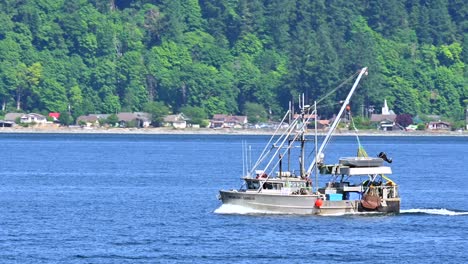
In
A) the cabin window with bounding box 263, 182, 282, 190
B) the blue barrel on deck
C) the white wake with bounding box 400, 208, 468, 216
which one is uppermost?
the cabin window with bounding box 263, 182, 282, 190

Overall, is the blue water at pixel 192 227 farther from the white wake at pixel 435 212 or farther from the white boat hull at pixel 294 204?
the white boat hull at pixel 294 204

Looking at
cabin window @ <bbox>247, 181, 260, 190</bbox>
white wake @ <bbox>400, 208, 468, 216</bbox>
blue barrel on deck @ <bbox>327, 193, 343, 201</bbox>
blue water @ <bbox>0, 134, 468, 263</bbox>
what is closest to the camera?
blue water @ <bbox>0, 134, 468, 263</bbox>

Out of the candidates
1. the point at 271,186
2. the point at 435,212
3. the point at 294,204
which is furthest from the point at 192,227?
the point at 435,212

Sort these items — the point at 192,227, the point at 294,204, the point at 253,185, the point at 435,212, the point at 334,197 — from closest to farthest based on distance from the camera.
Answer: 1. the point at 192,227
2. the point at 294,204
3. the point at 334,197
4. the point at 253,185
5. the point at 435,212

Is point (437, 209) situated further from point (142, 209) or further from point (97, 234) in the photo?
point (97, 234)

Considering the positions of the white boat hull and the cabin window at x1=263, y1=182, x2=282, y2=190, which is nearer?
the white boat hull

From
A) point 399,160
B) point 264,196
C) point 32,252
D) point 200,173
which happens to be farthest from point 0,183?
point 399,160

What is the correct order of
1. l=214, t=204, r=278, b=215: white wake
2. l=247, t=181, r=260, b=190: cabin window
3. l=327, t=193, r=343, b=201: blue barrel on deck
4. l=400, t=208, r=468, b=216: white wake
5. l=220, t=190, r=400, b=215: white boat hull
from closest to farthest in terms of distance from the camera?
l=220, t=190, r=400, b=215: white boat hull
l=327, t=193, r=343, b=201: blue barrel on deck
l=214, t=204, r=278, b=215: white wake
l=247, t=181, r=260, b=190: cabin window
l=400, t=208, r=468, b=216: white wake

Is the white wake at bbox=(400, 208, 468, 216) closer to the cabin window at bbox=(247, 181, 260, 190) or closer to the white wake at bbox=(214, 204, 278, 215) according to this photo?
the cabin window at bbox=(247, 181, 260, 190)

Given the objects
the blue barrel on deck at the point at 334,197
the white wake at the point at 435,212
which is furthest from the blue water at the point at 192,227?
the blue barrel on deck at the point at 334,197

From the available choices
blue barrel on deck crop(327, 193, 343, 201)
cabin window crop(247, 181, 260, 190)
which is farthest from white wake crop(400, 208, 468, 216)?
cabin window crop(247, 181, 260, 190)

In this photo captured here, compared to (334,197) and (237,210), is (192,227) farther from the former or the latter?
(334,197)

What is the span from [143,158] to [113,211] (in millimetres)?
79384

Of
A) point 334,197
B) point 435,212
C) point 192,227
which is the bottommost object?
point 435,212
